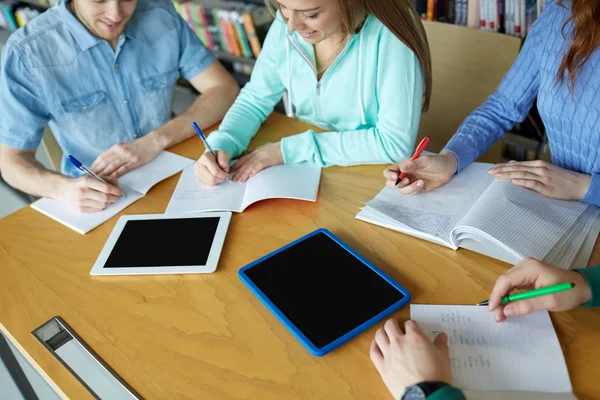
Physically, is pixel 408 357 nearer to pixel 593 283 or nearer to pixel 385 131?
pixel 593 283

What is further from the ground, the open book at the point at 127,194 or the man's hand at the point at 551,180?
the man's hand at the point at 551,180

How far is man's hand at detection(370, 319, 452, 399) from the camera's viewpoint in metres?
0.71

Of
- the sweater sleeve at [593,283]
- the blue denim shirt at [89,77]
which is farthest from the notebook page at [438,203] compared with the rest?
the blue denim shirt at [89,77]

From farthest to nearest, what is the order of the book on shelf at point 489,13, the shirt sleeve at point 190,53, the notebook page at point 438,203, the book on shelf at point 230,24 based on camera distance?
the book on shelf at point 230,24
the book on shelf at point 489,13
the shirt sleeve at point 190,53
the notebook page at point 438,203

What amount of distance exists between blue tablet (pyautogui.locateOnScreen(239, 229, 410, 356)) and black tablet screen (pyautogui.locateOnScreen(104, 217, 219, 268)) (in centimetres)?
14

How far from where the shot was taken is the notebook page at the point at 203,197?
1.15m

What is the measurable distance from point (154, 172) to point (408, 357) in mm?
860

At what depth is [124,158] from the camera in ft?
4.34

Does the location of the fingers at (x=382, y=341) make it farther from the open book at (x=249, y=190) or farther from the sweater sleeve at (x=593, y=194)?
the sweater sleeve at (x=593, y=194)

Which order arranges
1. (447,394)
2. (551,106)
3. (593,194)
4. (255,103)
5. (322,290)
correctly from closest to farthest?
1. (447,394)
2. (322,290)
3. (593,194)
4. (551,106)
5. (255,103)

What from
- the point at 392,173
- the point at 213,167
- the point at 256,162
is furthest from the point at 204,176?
the point at 392,173

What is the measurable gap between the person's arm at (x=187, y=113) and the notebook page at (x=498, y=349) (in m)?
0.87

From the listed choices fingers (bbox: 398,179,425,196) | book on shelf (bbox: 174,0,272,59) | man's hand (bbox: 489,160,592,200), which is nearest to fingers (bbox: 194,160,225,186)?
fingers (bbox: 398,179,425,196)

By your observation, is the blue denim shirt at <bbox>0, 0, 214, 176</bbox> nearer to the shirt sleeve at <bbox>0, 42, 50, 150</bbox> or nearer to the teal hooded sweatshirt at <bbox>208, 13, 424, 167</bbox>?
the shirt sleeve at <bbox>0, 42, 50, 150</bbox>
